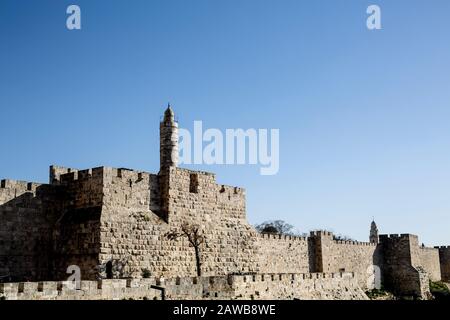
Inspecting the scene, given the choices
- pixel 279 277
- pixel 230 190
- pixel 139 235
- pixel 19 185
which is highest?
pixel 230 190

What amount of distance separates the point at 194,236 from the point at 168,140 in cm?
391

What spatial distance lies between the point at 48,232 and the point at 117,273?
2939 mm

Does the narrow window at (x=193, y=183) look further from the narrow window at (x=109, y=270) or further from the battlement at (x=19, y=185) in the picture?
the battlement at (x=19, y=185)

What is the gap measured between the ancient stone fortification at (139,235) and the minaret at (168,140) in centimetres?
4

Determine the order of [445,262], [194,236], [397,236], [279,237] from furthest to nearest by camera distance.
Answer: [445,262] → [397,236] → [279,237] → [194,236]

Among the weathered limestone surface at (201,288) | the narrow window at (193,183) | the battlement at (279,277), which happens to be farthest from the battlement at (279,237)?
the narrow window at (193,183)

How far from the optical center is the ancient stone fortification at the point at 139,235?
56.9 feet

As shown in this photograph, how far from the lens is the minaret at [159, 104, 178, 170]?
21.7m

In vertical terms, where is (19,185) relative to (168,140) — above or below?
below

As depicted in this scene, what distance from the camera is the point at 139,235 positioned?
18.6 metres

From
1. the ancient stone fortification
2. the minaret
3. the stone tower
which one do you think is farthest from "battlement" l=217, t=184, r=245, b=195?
the stone tower

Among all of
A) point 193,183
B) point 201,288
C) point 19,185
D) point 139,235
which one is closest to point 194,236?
point 193,183

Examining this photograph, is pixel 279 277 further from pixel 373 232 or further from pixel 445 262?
pixel 445 262
